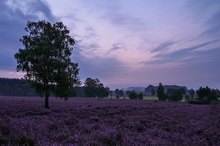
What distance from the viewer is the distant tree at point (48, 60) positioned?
73.0 feet

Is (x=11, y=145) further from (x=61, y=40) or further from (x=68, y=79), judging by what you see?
(x=61, y=40)

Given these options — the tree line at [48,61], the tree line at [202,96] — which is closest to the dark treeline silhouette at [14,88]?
the tree line at [202,96]

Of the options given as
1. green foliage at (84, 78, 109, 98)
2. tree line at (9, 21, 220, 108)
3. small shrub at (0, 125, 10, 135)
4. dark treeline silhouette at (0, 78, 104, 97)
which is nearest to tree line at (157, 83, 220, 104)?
green foliage at (84, 78, 109, 98)

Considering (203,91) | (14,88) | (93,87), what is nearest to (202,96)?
(203,91)

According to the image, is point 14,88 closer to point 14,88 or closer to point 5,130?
point 14,88

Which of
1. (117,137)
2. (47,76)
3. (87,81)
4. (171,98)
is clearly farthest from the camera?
(87,81)

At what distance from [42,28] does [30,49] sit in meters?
3.02

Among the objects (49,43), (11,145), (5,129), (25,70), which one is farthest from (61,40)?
(11,145)

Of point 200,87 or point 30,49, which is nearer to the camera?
point 30,49

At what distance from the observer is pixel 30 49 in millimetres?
22516

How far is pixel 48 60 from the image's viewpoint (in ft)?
71.7

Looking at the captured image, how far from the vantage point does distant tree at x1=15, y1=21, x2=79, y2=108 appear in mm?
22266

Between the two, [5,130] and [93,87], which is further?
[93,87]

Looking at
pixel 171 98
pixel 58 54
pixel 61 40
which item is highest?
pixel 61 40
